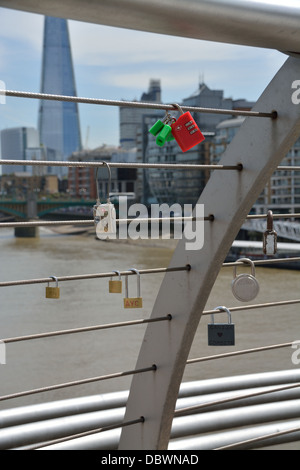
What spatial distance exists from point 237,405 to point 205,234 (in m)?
1.44

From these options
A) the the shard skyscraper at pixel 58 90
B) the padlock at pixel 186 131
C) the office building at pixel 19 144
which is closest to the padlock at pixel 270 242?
the padlock at pixel 186 131

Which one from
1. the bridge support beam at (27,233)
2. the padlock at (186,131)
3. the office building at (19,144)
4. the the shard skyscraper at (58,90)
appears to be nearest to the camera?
the padlock at (186,131)

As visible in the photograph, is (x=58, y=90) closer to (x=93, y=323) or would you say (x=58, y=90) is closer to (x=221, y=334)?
(x=93, y=323)

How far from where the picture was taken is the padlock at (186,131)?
78 cm

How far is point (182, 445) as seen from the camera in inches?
63.6

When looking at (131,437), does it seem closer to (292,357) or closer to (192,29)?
(192,29)

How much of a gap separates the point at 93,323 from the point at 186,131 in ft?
21.8

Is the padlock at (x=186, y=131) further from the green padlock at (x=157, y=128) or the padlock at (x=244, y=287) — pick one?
the padlock at (x=244, y=287)

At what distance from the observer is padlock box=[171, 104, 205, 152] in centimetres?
78

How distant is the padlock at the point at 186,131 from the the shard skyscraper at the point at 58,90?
26655 millimetres

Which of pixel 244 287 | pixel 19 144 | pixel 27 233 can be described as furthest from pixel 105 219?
pixel 19 144
